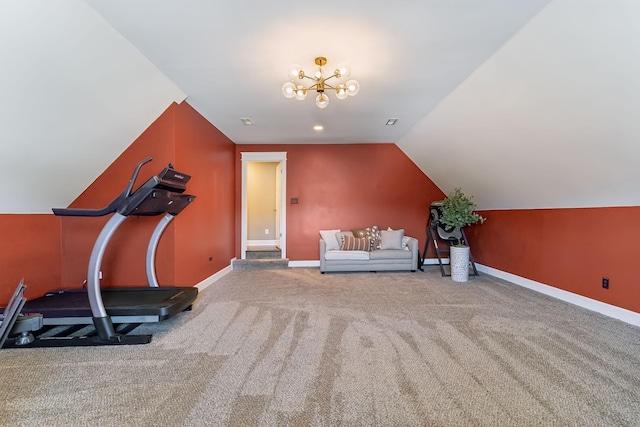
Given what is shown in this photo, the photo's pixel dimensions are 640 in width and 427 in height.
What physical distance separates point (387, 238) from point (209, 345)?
12.9 ft

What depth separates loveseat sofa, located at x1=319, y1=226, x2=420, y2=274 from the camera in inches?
210

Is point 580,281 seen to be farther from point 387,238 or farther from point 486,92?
point 387,238

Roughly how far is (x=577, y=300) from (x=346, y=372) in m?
3.18

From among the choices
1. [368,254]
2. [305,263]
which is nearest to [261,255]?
[305,263]

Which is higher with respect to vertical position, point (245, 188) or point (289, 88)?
point (289, 88)

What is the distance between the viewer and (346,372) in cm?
202

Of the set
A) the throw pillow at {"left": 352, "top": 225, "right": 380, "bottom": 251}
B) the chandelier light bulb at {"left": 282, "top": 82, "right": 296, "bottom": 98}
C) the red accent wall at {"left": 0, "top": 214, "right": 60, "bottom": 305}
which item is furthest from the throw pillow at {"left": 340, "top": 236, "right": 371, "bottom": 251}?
the red accent wall at {"left": 0, "top": 214, "right": 60, "bottom": 305}

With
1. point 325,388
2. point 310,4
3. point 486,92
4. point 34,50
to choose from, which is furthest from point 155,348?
point 486,92

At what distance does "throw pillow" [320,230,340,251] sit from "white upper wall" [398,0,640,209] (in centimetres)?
256

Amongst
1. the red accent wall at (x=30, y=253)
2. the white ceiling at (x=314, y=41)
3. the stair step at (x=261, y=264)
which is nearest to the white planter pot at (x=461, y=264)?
the white ceiling at (x=314, y=41)

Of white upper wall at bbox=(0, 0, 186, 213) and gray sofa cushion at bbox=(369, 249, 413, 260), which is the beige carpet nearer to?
white upper wall at bbox=(0, 0, 186, 213)

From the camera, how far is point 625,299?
296 cm

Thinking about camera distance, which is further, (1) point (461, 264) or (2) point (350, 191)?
(2) point (350, 191)

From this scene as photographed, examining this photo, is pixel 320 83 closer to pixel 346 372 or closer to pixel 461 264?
pixel 346 372
